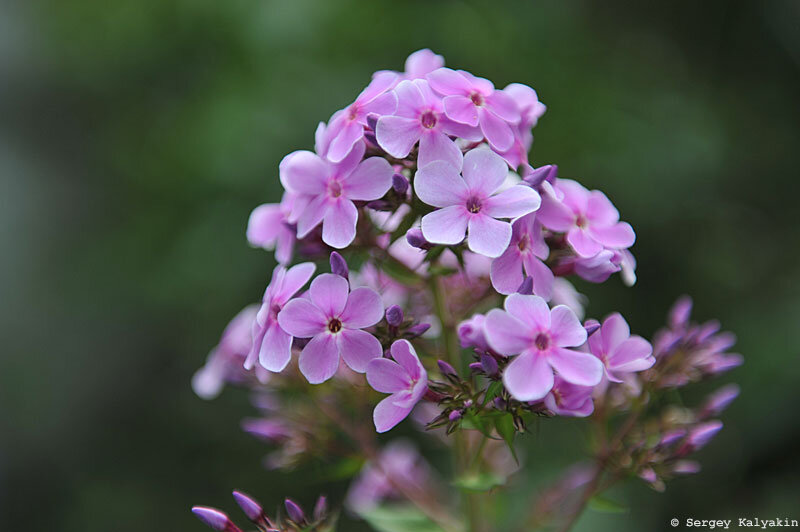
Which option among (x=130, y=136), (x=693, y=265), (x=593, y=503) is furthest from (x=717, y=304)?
(x=130, y=136)

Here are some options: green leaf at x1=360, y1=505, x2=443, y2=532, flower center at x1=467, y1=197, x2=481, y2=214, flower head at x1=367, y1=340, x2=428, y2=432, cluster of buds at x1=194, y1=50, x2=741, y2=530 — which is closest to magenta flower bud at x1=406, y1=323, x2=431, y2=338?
cluster of buds at x1=194, y1=50, x2=741, y2=530

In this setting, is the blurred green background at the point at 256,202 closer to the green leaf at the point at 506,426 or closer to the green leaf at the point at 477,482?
the green leaf at the point at 477,482

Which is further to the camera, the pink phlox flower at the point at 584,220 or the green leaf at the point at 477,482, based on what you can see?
the green leaf at the point at 477,482

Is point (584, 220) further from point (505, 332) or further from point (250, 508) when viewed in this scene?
point (250, 508)

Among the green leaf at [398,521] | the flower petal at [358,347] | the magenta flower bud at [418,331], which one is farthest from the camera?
the green leaf at [398,521]

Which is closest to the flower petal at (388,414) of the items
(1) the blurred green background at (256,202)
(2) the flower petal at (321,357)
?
(2) the flower petal at (321,357)

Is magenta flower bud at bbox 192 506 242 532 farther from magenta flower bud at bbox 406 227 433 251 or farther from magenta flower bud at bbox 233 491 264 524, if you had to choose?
magenta flower bud at bbox 406 227 433 251

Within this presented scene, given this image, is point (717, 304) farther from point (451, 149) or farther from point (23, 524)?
point (23, 524)
